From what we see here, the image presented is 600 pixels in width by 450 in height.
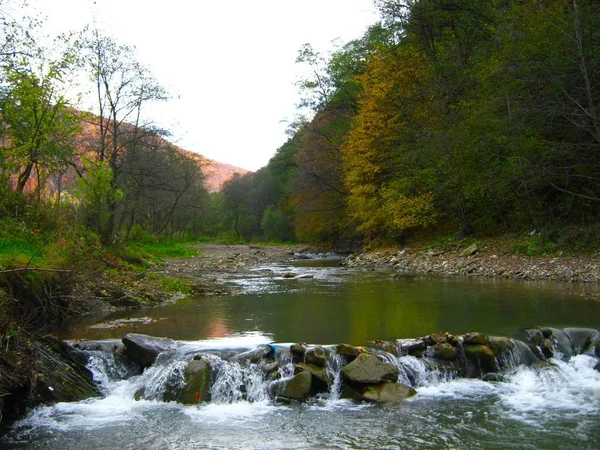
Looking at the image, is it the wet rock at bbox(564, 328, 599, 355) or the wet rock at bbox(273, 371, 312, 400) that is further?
the wet rock at bbox(564, 328, 599, 355)

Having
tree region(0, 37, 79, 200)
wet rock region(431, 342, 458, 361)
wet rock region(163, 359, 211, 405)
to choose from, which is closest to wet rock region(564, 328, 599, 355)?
wet rock region(431, 342, 458, 361)

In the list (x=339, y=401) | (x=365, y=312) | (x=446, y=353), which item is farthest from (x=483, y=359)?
(x=365, y=312)

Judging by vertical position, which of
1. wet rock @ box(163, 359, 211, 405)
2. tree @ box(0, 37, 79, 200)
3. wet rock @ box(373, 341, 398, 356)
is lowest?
wet rock @ box(163, 359, 211, 405)

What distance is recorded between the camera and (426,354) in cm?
758

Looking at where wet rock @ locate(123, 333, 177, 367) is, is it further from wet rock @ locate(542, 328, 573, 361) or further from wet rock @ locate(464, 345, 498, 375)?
wet rock @ locate(542, 328, 573, 361)

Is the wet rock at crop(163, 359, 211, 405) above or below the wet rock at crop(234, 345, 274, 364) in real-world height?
below

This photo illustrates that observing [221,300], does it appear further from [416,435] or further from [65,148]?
[416,435]

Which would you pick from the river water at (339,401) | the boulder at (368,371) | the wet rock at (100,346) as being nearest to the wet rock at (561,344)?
the river water at (339,401)

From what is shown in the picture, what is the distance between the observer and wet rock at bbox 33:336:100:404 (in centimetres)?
615

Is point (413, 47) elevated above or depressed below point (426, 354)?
above

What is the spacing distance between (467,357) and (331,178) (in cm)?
2717

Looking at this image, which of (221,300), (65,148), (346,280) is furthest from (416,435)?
(346,280)

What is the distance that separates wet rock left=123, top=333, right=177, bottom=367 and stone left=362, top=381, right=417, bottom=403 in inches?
131

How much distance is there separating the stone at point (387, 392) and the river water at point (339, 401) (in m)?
0.17
